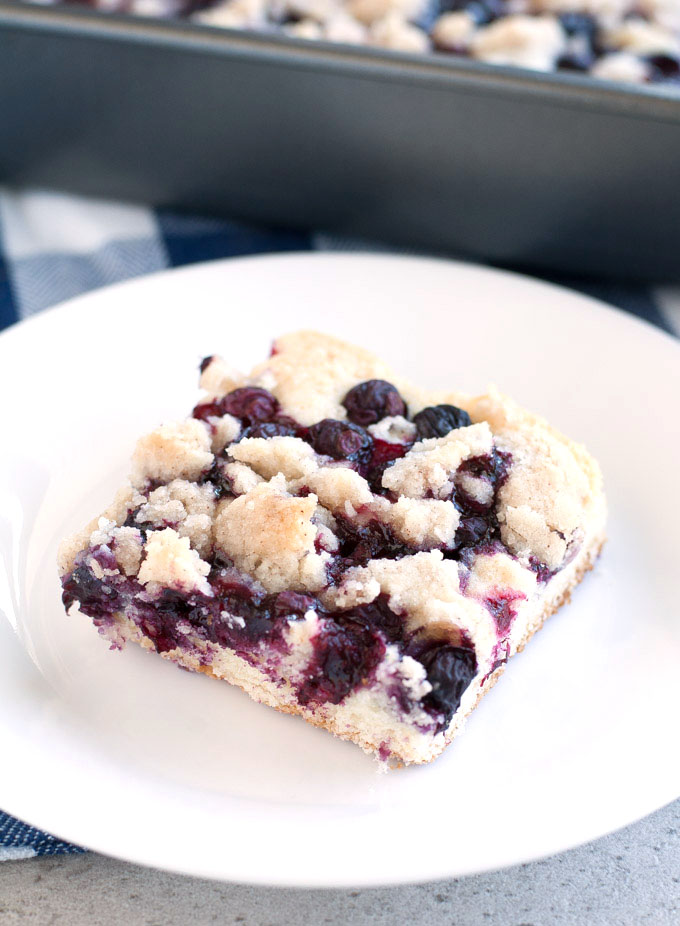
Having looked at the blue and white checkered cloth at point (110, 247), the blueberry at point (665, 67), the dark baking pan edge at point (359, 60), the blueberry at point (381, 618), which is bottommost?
the blue and white checkered cloth at point (110, 247)

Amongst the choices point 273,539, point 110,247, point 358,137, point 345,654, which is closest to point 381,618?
point 345,654

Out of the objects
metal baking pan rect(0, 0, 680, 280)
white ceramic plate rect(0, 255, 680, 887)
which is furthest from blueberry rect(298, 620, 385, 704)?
metal baking pan rect(0, 0, 680, 280)

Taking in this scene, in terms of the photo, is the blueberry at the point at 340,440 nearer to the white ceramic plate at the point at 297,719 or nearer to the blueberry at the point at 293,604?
the blueberry at the point at 293,604

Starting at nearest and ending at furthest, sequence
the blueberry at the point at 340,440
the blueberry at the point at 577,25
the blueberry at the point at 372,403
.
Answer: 1. the blueberry at the point at 340,440
2. the blueberry at the point at 372,403
3. the blueberry at the point at 577,25

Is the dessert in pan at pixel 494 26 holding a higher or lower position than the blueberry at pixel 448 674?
higher

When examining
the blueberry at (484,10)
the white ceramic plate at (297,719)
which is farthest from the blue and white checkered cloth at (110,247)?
the blueberry at (484,10)

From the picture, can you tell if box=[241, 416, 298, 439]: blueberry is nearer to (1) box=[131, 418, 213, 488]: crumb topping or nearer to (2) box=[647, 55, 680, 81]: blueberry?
(1) box=[131, 418, 213, 488]: crumb topping

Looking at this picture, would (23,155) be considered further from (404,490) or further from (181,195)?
(404,490)

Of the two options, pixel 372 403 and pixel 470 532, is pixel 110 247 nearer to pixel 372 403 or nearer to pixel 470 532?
pixel 372 403
